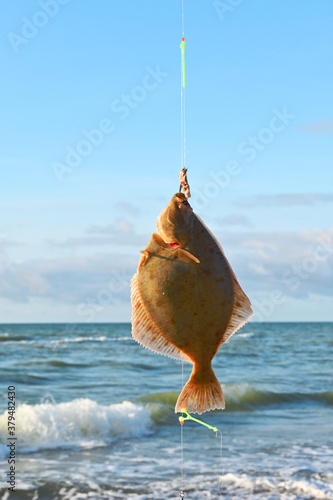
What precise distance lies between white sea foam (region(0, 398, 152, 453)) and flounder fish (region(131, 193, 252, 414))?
32.9 ft

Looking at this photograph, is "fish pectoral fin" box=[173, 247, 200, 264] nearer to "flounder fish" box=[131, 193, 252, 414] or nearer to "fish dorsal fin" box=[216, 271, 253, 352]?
"flounder fish" box=[131, 193, 252, 414]

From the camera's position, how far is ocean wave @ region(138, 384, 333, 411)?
17453mm

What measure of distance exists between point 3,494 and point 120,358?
56.9ft

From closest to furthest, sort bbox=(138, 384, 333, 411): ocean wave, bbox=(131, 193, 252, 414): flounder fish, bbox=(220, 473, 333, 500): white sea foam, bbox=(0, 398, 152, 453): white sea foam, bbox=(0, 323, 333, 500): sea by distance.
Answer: bbox=(131, 193, 252, 414): flounder fish < bbox=(220, 473, 333, 500): white sea foam < bbox=(0, 323, 333, 500): sea < bbox=(0, 398, 152, 453): white sea foam < bbox=(138, 384, 333, 411): ocean wave

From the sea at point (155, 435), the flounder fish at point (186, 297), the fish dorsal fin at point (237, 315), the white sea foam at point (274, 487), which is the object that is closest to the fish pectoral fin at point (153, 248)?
the flounder fish at point (186, 297)

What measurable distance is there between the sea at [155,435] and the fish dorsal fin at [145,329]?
5.27 m

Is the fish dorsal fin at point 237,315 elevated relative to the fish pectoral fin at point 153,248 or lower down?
lower down

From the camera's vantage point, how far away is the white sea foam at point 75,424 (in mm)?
13180

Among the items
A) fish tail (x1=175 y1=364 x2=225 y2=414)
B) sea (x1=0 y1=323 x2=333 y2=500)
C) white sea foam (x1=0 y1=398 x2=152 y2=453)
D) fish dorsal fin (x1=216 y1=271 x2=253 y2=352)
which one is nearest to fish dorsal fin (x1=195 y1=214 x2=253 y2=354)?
fish dorsal fin (x1=216 y1=271 x2=253 y2=352)

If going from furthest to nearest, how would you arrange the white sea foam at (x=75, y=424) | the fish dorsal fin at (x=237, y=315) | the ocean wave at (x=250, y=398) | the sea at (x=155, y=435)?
the ocean wave at (x=250, y=398), the white sea foam at (x=75, y=424), the sea at (x=155, y=435), the fish dorsal fin at (x=237, y=315)

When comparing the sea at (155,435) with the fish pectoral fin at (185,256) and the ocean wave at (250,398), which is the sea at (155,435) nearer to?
the ocean wave at (250,398)

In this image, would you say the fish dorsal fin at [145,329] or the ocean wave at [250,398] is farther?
the ocean wave at [250,398]

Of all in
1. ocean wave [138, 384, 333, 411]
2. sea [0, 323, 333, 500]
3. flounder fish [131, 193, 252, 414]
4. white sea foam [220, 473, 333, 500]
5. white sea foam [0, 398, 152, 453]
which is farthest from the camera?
ocean wave [138, 384, 333, 411]

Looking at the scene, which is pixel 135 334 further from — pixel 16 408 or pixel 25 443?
pixel 16 408
